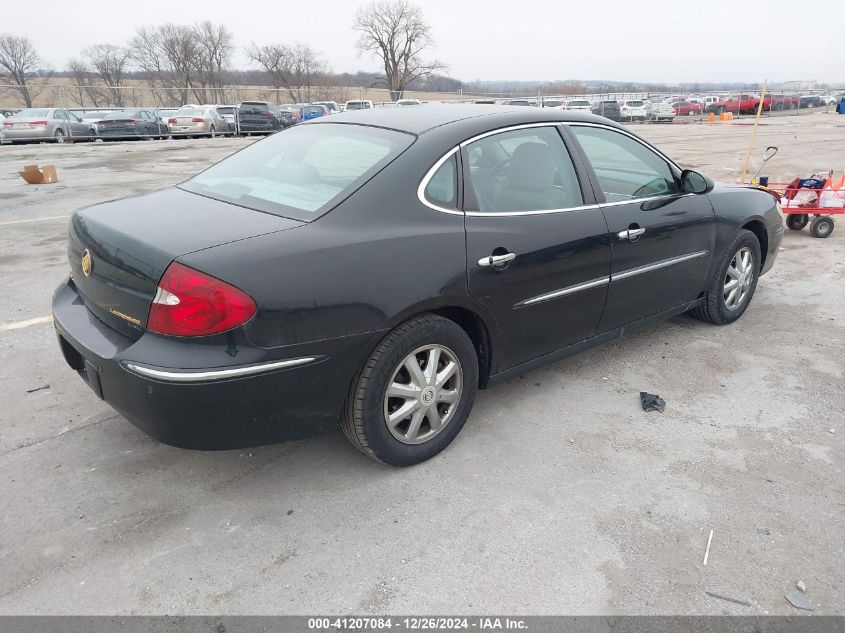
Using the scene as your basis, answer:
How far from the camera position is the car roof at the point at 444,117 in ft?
10.5

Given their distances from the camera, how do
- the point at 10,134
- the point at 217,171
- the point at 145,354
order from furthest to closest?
the point at 10,134, the point at 217,171, the point at 145,354

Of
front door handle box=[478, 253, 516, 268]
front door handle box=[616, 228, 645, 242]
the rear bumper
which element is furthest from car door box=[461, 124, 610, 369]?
the rear bumper

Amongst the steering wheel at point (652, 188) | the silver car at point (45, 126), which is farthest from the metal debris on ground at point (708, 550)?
the silver car at point (45, 126)

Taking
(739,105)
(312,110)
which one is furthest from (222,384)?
(739,105)

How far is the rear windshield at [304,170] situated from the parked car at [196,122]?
25.2 m

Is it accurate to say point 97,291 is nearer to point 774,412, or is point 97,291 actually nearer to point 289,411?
point 289,411

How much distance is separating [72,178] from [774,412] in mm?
14001

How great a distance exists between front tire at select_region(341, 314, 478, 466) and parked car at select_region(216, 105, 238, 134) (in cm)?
2821

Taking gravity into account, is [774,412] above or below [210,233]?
below

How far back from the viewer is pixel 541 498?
2775 millimetres

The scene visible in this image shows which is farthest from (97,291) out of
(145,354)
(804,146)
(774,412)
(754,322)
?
(804,146)

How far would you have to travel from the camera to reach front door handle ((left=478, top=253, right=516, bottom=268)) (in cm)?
295

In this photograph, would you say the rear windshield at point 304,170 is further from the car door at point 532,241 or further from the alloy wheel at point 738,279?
the alloy wheel at point 738,279

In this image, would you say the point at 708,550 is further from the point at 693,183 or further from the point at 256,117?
the point at 256,117
